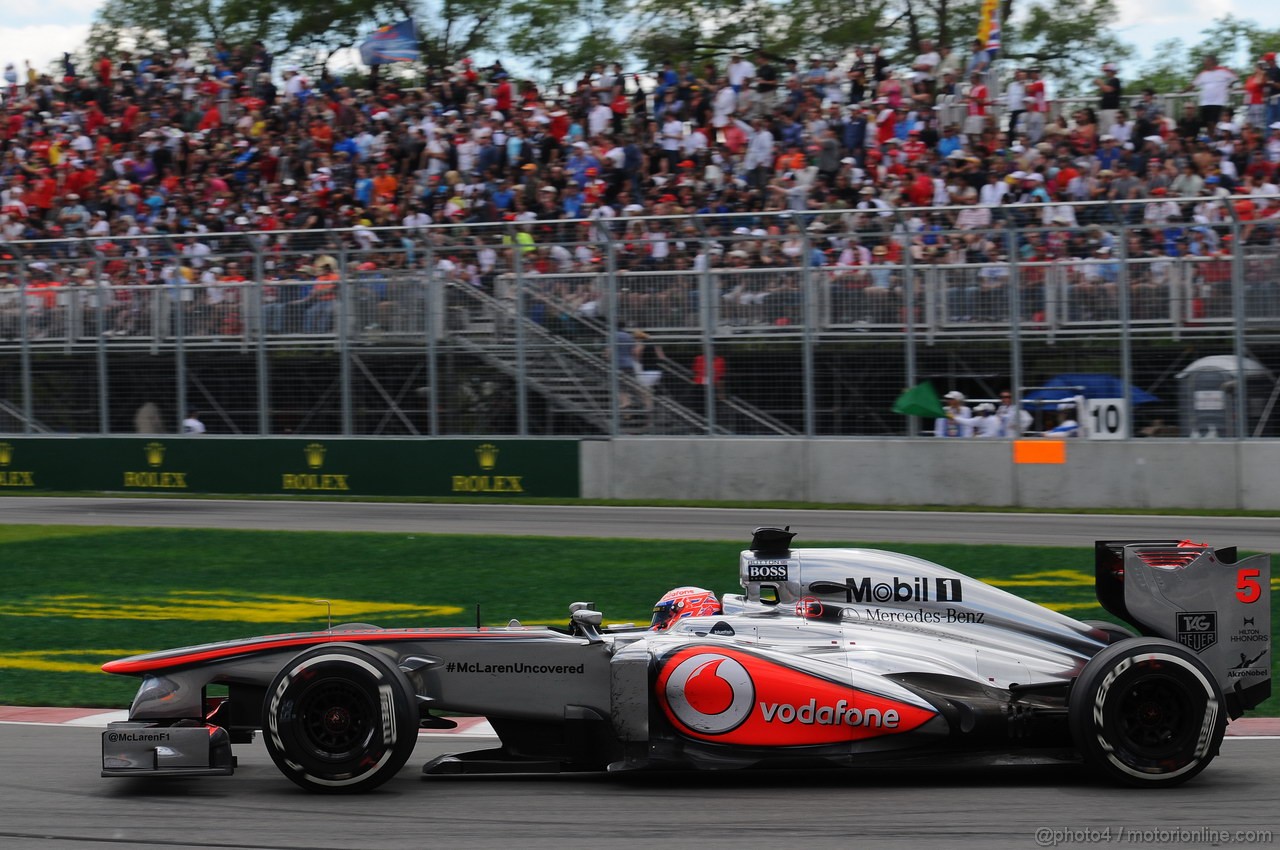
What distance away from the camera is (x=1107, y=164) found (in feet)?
59.9

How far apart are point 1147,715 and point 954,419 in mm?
10992

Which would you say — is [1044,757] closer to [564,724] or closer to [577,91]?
[564,724]

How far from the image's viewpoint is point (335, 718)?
19.2 feet

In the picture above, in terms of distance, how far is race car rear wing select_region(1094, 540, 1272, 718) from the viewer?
20.4 feet

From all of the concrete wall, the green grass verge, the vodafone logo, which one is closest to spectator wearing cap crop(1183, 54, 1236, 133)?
the concrete wall

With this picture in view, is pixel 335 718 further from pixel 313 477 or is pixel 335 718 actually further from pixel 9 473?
pixel 9 473

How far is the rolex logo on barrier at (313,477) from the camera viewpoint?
1892 cm

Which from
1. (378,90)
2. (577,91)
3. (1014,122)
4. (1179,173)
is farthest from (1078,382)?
(378,90)

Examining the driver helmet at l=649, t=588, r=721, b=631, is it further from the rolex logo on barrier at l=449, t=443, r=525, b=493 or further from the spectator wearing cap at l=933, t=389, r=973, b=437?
the rolex logo on barrier at l=449, t=443, r=525, b=493

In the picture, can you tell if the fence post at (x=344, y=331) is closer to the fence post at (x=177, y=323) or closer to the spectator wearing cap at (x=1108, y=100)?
the fence post at (x=177, y=323)

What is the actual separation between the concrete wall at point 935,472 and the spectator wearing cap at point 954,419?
118 millimetres

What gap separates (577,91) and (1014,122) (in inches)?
269

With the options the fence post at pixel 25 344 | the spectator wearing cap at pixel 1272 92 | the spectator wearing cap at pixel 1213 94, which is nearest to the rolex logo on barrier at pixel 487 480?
the fence post at pixel 25 344

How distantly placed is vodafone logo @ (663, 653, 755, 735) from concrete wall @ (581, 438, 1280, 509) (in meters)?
11.2
